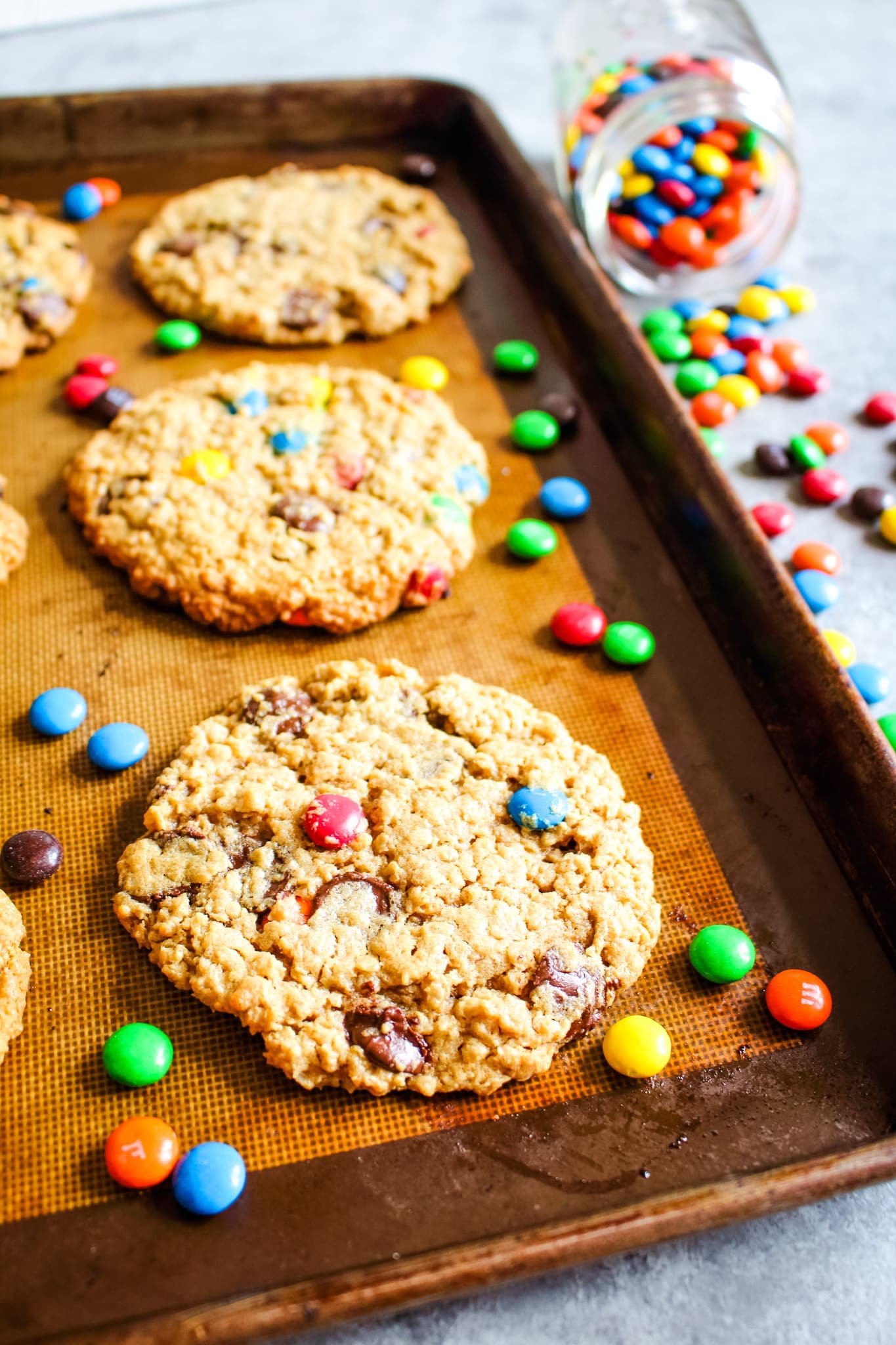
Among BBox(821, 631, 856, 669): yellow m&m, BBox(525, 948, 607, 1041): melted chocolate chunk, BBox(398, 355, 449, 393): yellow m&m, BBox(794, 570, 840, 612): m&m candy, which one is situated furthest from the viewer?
BBox(398, 355, 449, 393): yellow m&m

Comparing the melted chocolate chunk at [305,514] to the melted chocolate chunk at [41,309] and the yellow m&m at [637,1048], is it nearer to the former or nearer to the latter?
the melted chocolate chunk at [41,309]

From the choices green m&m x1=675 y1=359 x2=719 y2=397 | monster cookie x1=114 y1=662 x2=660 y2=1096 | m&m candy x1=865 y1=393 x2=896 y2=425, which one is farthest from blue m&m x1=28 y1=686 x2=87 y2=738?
m&m candy x1=865 y1=393 x2=896 y2=425

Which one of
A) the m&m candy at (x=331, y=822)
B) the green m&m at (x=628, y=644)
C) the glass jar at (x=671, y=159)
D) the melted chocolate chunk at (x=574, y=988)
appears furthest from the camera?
Answer: the glass jar at (x=671, y=159)

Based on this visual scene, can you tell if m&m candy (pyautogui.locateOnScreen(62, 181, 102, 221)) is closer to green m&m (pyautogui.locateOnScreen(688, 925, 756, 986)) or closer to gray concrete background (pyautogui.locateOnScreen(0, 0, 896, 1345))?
gray concrete background (pyautogui.locateOnScreen(0, 0, 896, 1345))

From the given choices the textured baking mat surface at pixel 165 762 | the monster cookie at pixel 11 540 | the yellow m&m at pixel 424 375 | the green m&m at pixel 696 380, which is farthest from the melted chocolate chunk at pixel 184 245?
the green m&m at pixel 696 380

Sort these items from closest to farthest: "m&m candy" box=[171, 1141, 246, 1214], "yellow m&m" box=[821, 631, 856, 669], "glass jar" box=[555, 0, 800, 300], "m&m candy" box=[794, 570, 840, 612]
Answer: "m&m candy" box=[171, 1141, 246, 1214], "yellow m&m" box=[821, 631, 856, 669], "m&m candy" box=[794, 570, 840, 612], "glass jar" box=[555, 0, 800, 300]

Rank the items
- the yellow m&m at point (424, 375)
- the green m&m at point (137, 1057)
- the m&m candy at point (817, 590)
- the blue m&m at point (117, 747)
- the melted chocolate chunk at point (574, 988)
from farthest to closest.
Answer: the yellow m&m at point (424, 375) → the m&m candy at point (817, 590) → the blue m&m at point (117, 747) → the melted chocolate chunk at point (574, 988) → the green m&m at point (137, 1057)

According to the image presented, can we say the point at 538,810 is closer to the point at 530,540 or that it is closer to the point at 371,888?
the point at 371,888
